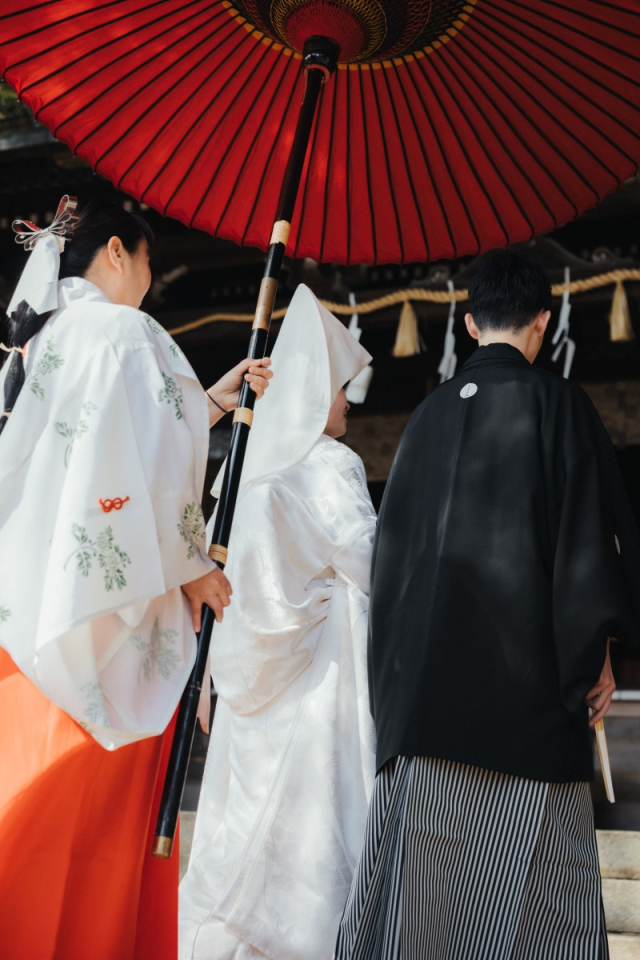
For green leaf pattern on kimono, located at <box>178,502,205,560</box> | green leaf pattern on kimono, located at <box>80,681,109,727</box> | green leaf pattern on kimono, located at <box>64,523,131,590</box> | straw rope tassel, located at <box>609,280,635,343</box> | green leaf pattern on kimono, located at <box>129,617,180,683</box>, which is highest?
straw rope tassel, located at <box>609,280,635,343</box>

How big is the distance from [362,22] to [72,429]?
1.38 m

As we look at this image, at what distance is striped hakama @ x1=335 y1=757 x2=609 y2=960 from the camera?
2.56m

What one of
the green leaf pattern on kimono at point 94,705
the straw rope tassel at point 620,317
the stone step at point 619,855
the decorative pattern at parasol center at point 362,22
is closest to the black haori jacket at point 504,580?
the green leaf pattern on kimono at point 94,705

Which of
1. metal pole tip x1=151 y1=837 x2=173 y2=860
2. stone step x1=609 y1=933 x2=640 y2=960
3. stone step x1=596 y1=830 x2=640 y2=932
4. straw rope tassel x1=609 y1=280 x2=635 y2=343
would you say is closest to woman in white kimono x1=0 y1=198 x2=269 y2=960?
metal pole tip x1=151 y1=837 x2=173 y2=860

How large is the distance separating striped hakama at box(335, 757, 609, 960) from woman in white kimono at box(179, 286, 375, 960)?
891 mm

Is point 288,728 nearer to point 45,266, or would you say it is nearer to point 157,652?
point 157,652

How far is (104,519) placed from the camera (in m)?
2.43

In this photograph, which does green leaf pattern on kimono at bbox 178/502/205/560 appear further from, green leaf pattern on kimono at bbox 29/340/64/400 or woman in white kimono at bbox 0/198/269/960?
green leaf pattern on kimono at bbox 29/340/64/400

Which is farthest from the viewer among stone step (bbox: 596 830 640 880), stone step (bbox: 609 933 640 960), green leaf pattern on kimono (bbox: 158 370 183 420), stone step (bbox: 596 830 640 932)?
stone step (bbox: 596 830 640 880)

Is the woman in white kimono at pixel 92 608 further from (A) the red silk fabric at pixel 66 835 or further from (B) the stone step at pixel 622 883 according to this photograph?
(B) the stone step at pixel 622 883

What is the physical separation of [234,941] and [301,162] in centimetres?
253

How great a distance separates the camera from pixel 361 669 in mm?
3756

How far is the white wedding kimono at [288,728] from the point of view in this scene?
355cm

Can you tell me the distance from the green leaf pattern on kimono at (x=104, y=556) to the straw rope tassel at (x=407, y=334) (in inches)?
201
